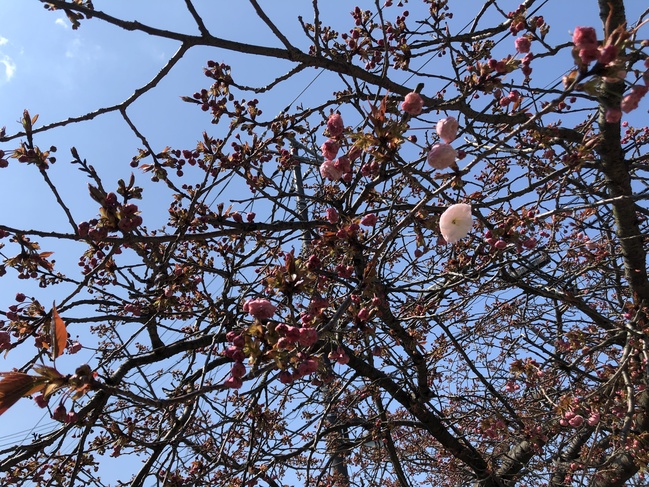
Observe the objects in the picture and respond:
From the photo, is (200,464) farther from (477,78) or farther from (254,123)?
(477,78)

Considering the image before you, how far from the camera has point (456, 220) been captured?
1.53 m

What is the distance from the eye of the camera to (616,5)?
2.70m

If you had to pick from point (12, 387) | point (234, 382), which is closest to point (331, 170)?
point (234, 382)

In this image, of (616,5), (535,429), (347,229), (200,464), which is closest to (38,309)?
(200,464)

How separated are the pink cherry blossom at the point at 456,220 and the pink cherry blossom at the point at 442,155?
0.54 ft

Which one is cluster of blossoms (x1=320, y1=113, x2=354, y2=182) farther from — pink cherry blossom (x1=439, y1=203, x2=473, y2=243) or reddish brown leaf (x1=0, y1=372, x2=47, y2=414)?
reddish brown leaf (x1=0, y1=372, x2=47, y2=414)

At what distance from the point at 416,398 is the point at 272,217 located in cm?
177

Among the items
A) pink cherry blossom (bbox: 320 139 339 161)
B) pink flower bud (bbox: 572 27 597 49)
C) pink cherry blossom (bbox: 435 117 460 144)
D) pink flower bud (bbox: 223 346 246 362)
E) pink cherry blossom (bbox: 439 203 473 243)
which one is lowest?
pink flower bud (bbox: 223 346 246 362)

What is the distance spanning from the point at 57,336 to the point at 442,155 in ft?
3.43

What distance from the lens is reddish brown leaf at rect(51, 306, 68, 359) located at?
3.13ft

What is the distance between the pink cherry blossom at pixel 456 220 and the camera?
4.92ft

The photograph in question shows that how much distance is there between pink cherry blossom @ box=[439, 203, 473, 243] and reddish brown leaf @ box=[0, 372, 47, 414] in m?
1.17

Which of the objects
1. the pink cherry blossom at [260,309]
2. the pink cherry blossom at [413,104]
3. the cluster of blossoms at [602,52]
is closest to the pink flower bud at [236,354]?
the pink cherry blossom at [260,309]

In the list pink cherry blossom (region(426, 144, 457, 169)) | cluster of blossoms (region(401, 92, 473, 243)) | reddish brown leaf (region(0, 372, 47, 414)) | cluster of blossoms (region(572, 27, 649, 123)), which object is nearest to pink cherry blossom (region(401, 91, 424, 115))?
cluster of blossoms (region(401, 92, 473, 243))
